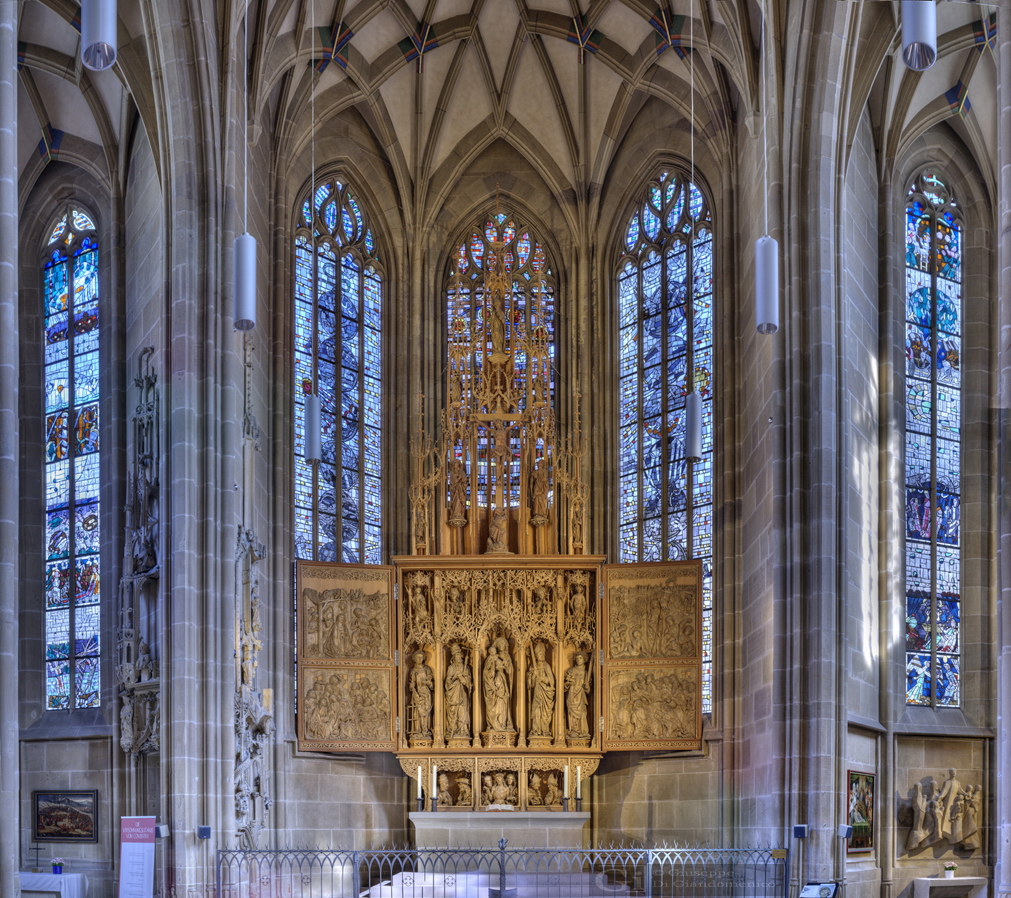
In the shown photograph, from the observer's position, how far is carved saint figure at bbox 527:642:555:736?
21828 mm

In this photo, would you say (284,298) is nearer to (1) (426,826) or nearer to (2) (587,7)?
(2) (587,7)

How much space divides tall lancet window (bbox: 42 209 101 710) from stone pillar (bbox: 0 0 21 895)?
11.0 meters

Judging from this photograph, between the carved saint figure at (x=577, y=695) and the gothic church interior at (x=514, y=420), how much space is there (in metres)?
0.05

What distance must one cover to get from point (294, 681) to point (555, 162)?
33.6ft

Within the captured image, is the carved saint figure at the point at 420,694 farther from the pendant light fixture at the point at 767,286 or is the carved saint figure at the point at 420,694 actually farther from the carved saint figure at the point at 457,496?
the pendant light fixture at the point at 767,286

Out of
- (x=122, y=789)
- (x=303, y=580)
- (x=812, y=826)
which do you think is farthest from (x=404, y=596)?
(x=812, y=826)

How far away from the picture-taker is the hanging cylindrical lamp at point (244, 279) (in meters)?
13.8

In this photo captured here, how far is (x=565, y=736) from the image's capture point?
21750mm

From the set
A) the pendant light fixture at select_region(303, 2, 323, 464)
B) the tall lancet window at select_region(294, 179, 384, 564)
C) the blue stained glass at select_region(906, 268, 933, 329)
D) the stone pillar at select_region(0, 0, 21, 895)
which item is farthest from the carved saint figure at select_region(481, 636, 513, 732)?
the stone pillar at select_region(0, 0, 21, 895)

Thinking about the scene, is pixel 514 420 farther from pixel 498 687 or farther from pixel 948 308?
pixel 948 308

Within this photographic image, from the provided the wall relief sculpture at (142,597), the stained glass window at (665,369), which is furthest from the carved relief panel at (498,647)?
the wall relief sculpture at (142,597)

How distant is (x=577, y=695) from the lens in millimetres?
21859

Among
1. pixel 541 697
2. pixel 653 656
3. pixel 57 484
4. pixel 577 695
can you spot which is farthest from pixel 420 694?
pixel 57 484

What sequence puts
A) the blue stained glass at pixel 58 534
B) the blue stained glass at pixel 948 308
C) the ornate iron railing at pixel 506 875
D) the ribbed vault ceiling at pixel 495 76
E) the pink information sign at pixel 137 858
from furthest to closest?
the blue stained glass at pixel 948 308 < the blue stained glass at pixel 58 534 < the ribbed vault ceiling at pixel 495 76 < the ornate iron railing at pixel 506 875 < the pink information sign at pixel 137 858
